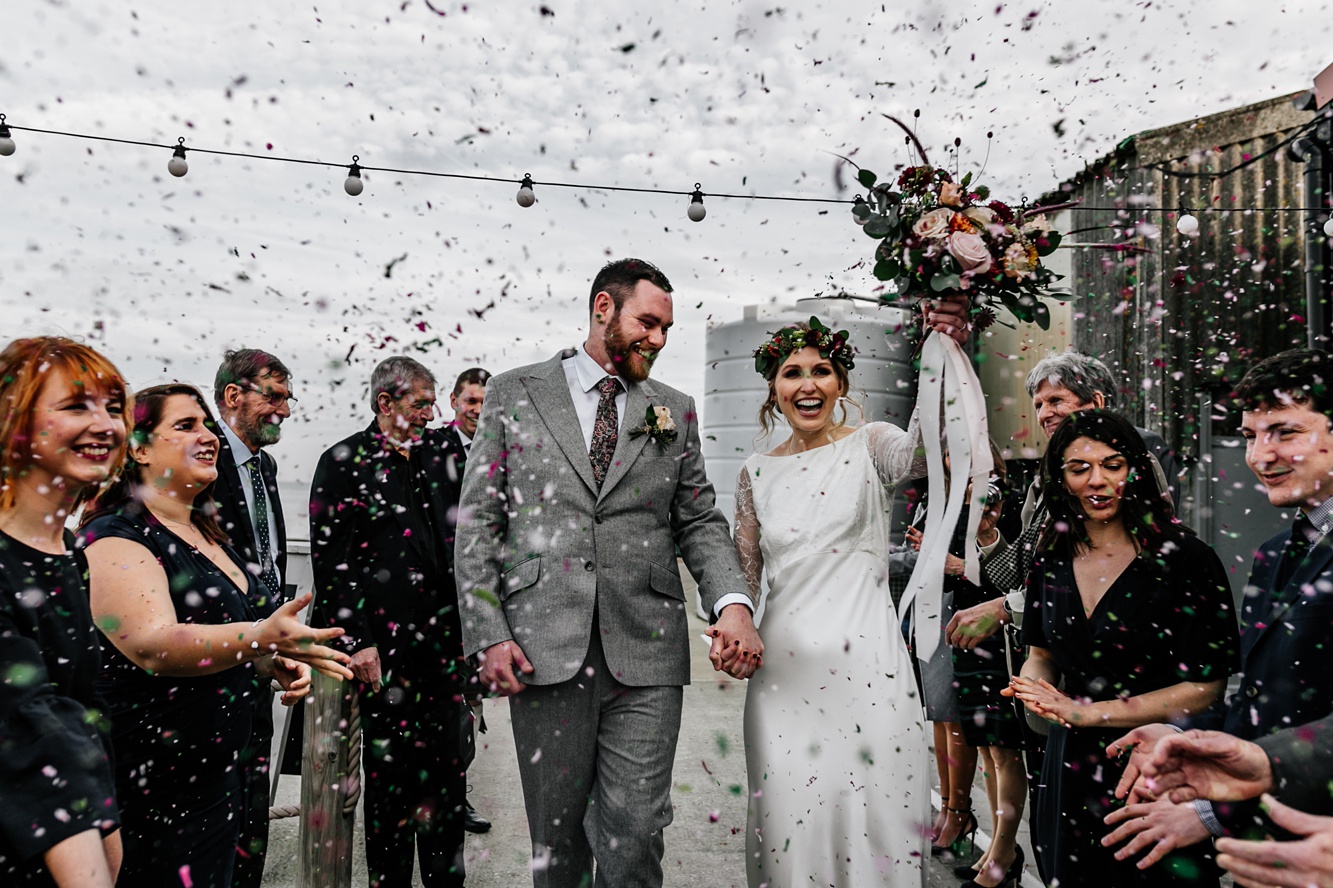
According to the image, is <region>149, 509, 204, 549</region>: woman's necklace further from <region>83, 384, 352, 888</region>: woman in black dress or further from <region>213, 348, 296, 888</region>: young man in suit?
<region>213, 348, 296, 888</region>: young man in suit

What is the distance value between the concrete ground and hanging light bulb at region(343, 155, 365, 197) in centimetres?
338

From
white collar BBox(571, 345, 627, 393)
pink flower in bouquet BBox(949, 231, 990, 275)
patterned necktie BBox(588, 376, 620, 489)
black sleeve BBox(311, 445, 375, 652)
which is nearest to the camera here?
pink flower in bouquet BBox(949, 231, 990, 275)

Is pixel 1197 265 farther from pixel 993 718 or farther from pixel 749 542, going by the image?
pixel 749 542

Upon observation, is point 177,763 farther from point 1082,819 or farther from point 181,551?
point 1082,819

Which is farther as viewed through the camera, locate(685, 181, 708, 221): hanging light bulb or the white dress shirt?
locate(685, 181, 708, 221): hanging light bulb

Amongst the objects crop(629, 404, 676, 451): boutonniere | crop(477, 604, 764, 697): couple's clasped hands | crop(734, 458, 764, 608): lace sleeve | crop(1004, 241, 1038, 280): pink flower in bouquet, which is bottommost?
crop(477, 604, 764, 697): couple's clasped hands

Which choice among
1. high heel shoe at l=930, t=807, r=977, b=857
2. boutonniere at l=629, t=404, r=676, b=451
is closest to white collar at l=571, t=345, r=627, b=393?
boutonniere at l=629, t=404, r=676, b=451

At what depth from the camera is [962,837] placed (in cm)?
347

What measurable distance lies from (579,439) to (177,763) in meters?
1.28

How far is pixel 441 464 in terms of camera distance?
3348 mm

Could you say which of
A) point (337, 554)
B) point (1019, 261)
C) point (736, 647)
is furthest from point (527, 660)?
point (1019, 261)

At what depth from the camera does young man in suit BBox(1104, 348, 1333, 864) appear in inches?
60.8

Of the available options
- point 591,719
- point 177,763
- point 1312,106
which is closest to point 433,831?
point 591,719

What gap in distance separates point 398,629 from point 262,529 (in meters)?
0.59
